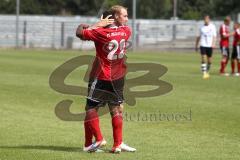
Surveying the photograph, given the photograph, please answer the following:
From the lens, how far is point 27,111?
14.1 m

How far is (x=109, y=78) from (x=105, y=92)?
0.69 ft

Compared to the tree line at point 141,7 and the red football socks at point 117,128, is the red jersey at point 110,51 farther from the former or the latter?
the tree line at point 141,7

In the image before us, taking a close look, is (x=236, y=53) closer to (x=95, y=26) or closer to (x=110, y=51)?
(x=110, y=51)

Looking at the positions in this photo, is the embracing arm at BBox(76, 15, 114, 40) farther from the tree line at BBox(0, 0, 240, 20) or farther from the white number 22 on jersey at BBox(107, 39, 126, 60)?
the tree line at BBox(0, 0, 240, 20)

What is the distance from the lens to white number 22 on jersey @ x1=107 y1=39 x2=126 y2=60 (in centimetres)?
940

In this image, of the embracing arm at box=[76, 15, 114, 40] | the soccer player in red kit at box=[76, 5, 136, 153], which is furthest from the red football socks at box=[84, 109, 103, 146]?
the embracing arm at box=[76, 15, 114, 40]

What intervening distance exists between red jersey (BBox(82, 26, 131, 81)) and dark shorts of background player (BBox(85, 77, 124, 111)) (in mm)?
71

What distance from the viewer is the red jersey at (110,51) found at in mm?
9336

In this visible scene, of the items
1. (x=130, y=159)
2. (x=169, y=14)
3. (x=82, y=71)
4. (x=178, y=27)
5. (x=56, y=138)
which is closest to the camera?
(x=130, y=159)

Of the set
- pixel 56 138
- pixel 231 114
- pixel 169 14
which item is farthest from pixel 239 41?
pixel 169 14

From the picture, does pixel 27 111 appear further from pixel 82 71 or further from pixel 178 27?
pixel 178 27

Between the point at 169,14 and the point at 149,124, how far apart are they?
110421 millimetres

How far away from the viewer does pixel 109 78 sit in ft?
31.1

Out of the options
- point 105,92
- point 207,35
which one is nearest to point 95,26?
point 105,92
